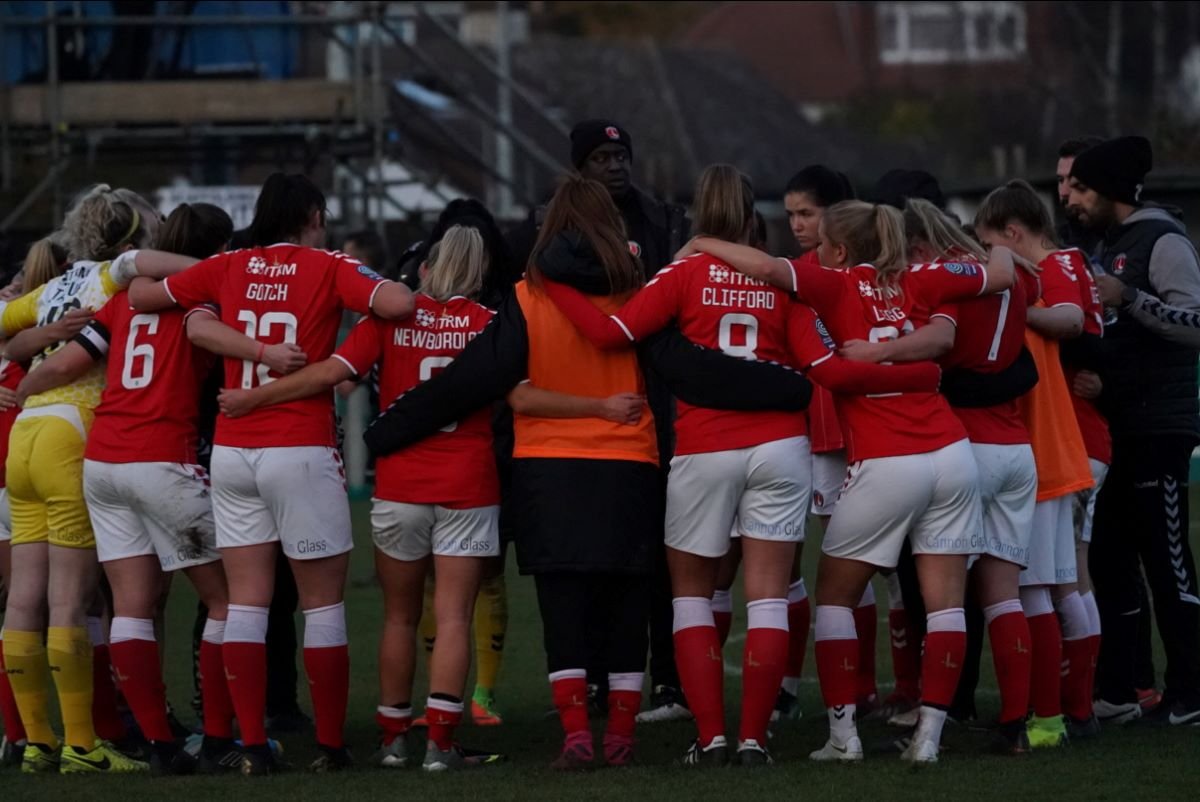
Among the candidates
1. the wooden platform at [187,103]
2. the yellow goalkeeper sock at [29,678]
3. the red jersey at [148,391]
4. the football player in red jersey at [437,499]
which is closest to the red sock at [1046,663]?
the football player in red jersey at [437,499]

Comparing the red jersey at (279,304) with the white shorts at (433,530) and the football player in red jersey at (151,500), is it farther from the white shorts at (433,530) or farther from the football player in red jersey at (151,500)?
the white shorts at (433,530)

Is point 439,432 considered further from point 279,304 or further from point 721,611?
point 721,611

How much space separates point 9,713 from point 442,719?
1.82 m

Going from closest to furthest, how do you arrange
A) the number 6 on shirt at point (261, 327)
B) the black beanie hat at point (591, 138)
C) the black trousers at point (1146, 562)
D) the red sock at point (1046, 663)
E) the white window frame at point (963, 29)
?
the number 6 on shirt at point (261, 327), the red sock at point (1046, 663), the black trousers at point (1146, 562), the black beanie hat at point (591, 138), the white window frame at point (963, 29)

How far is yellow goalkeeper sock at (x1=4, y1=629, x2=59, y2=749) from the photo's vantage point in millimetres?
7234

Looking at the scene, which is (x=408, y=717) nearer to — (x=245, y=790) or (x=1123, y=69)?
(x=245, y=790)

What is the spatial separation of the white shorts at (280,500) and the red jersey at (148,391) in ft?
0.74

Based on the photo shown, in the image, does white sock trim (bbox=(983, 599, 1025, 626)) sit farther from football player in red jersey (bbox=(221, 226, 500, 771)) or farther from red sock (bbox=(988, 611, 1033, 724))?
football player in red jersey (bbox=(221, 226, 500, 771))

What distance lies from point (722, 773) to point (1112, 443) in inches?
88.6

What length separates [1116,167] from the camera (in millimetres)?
7652

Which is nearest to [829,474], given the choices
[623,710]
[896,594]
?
[896,594]

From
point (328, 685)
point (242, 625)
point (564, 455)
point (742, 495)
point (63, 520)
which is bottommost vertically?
point (328, 685)

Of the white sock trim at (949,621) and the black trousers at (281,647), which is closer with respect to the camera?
the white sock trim at (949,621)

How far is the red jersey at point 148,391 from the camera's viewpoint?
689 centimetres
